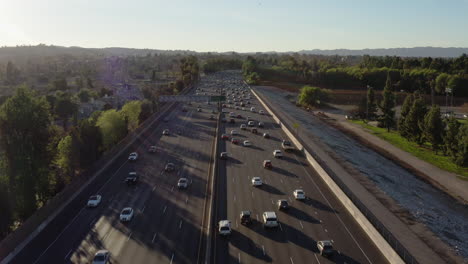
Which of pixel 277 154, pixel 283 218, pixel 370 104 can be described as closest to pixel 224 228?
pixel 283 218

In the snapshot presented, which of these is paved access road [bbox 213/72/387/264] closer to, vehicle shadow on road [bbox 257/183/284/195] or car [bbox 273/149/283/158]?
vehicle shadow on road [bbox 257/183/284/195]

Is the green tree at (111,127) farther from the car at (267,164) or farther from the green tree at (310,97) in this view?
the green tree at (310,97)

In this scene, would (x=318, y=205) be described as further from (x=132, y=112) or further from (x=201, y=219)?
(x=132, y=112)

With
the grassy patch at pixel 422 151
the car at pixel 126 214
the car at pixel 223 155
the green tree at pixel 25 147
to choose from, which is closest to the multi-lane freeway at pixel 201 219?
the car at pixel 126 214

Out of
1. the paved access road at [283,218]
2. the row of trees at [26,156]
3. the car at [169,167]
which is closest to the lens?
the paved access road at [283,218]

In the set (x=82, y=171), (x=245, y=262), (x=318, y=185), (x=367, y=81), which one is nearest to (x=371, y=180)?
(x=318, y=185)
